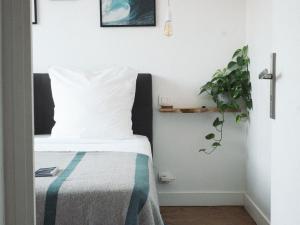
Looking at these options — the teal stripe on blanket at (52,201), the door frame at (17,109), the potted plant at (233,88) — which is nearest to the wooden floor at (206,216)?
the potted plant at (233,88)

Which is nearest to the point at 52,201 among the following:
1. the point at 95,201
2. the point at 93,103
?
the point at 95,201

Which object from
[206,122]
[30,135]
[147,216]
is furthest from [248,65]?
[30,135]

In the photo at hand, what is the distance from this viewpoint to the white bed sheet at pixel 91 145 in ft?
7.27

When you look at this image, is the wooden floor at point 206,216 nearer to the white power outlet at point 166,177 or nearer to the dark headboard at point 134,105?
the white power outlet at point 166,177

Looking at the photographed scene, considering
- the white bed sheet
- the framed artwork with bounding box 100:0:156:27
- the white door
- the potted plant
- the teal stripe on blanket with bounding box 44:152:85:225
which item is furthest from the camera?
the framed artwork with bounding box 100:0:156:27

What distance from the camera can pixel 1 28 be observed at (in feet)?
2.17

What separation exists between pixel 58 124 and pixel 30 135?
6.38 feet

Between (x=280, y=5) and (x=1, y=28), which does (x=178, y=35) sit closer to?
(x=280, y=5)

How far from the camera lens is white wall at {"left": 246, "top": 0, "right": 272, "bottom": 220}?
2361 millimetres

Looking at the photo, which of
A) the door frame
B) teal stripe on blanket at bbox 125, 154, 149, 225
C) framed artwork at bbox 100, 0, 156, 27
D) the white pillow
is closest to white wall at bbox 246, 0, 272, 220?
framed artwork at bbox 100, 0, 156, 27

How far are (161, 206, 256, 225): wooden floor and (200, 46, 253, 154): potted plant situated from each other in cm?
58

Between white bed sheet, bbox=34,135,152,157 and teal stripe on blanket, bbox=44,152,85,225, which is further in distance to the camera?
white bed sheet, bbox=34,135,152,157

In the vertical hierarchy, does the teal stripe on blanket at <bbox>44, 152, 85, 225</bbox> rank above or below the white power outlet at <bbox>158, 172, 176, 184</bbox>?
above

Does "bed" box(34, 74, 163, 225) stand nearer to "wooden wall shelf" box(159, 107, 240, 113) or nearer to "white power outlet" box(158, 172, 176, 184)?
"wooden wall shelf" box(159, 107, 240, 113)
